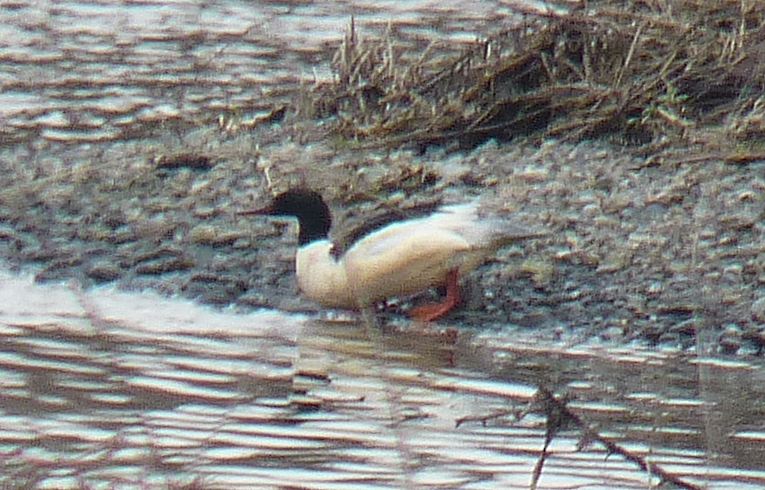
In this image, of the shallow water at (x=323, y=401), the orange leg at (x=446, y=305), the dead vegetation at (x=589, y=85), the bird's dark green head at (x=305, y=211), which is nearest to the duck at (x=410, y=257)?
the orange leg at (x=446, y=305)

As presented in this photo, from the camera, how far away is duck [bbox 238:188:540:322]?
7.36 m

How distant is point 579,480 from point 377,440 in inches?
25.6

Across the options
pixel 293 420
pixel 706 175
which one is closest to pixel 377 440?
pixel 293 420

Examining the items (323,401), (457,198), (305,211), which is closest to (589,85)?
(457,198)

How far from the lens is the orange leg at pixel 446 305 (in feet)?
24.3

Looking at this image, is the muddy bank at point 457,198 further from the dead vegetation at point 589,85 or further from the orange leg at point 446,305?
the dead vegetation at point 589,85

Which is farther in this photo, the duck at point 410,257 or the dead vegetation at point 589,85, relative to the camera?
the dead vegetation at point 589,85

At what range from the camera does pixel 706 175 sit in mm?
8836

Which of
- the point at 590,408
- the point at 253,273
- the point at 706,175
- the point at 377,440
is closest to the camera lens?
the point at 377,440

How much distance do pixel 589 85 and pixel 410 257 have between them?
277 cm

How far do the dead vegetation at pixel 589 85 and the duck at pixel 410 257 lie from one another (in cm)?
216

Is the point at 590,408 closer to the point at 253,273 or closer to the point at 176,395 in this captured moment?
the point at 176,395

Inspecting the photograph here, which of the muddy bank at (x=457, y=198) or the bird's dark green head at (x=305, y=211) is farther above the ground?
the bird's dark green head at (x=305, y=211)

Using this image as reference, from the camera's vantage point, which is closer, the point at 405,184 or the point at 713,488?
the point at 713,488
